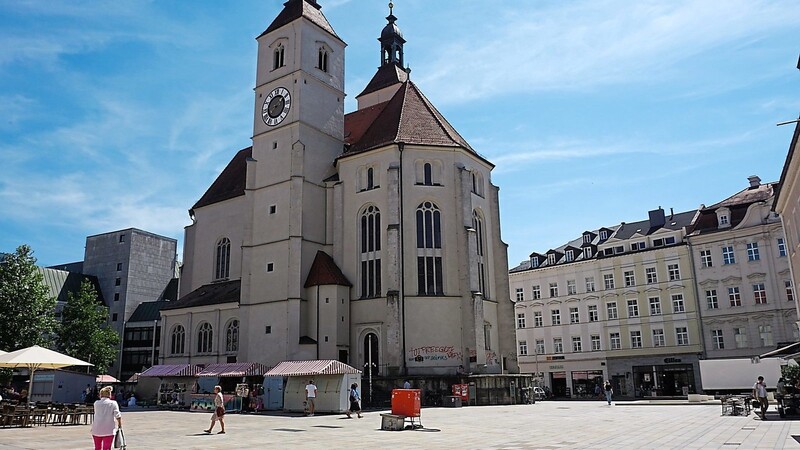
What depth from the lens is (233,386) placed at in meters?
35.7

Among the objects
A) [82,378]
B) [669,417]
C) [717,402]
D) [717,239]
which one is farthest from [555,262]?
[82,378]

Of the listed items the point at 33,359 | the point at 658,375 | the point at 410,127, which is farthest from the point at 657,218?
the point at 33,359

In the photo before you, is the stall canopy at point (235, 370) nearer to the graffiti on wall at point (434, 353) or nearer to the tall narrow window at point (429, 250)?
the graffiti on wall at point (434, 353)

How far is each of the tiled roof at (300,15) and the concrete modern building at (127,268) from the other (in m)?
53.4

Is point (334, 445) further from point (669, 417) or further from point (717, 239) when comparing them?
point (717, 239)

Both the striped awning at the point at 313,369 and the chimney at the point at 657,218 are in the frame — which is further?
the chimney at the point at 657,218

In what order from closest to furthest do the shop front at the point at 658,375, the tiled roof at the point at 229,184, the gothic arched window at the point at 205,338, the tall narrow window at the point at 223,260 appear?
the gothic arched window at the point at 205,338
the shop front at the point at 658,375
the tall narrow window at the point at 223,260
the tiled roof at the point at 229,184

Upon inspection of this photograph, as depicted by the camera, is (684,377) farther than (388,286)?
Yes

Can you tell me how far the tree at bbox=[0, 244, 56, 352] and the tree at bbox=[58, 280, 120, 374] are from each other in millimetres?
7460

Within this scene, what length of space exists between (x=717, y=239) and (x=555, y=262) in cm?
1394

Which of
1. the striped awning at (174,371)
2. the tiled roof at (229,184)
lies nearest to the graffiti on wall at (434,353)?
the striped awning at (174,371)

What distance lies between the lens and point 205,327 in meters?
42.0

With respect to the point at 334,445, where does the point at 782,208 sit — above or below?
above

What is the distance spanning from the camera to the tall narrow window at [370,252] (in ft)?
120
